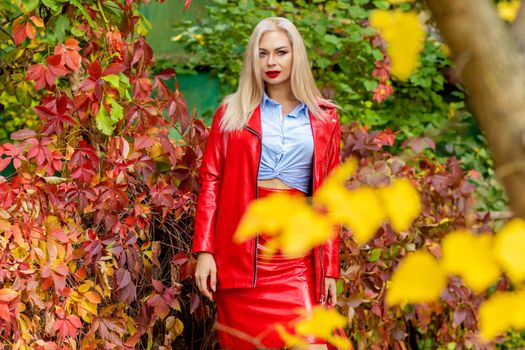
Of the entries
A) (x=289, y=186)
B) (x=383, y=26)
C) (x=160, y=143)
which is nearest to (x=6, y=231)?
(x=160, y=143)

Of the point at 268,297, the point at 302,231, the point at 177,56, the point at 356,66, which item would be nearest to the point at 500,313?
the point at 302,231

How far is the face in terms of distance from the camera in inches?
144

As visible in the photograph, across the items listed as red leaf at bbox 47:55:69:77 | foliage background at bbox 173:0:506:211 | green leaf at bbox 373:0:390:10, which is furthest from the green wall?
red leaf at bbox 47:55:69:77

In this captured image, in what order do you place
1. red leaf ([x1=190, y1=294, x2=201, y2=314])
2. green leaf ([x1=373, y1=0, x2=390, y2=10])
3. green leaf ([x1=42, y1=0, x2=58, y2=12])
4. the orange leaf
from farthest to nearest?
1. green leaf ([x1=373, y1=0, x2=390, y2=10])
2. red leaf ([x1=190, y1=294, x2=201, y2=314])
3. the orange leaf
4. green leaf ([x1=42, y1=0, x2=58, y2=12])

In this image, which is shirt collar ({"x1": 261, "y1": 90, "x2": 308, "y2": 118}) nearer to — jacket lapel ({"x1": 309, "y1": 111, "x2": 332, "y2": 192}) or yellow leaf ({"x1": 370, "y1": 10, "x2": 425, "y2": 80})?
jacket lapel ({"x1": 309, "y1": 111, "x2": 332, "y2": 192})

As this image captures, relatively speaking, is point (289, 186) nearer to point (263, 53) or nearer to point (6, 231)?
point (263, 53)

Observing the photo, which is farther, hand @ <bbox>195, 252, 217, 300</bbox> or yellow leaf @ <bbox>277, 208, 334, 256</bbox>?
hand @ <bbox>195, 252, 217, 300</bbox>

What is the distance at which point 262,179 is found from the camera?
3.58 m

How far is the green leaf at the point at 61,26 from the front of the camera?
3.75m

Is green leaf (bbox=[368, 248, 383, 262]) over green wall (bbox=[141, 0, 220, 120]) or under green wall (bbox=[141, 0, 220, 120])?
under

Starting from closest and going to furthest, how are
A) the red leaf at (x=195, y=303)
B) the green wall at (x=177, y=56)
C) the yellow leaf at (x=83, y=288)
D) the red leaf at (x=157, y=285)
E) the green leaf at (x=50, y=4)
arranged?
1. the yellow leaf at (x=83, y=288)
2. the green leaf at (x=50, y=4)
3. the red leaf at (x=157, y=285)
4. the red leaf at (x=195, y=303)
5. the green wall at (x=177, y=56)

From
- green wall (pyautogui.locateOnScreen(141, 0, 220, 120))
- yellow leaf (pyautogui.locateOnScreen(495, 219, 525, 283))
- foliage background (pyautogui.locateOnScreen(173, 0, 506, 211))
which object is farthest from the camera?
green wall (pyautogui.locateOnScreen(141, 0, 220, 120))

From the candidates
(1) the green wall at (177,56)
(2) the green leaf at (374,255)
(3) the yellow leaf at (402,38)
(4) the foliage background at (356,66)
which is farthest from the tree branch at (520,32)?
(1) the green wall at (177,56)

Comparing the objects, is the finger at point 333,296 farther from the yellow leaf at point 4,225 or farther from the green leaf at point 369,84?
Answer: the green leaf at point 369,84
